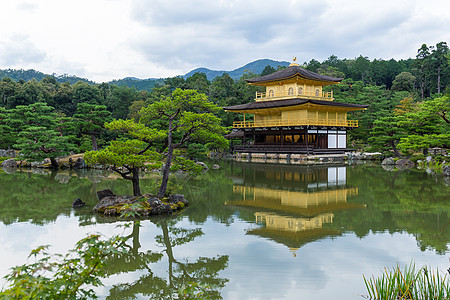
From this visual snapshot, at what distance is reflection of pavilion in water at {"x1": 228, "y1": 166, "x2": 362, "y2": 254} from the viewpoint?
8923 mm

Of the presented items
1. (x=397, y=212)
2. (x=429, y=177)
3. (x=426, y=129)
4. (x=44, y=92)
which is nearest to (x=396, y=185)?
(x=429, y=177)

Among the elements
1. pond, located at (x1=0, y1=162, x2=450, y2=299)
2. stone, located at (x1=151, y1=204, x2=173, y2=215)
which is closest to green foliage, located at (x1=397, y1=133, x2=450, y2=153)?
pond, located at (x1=0, y1=162, x2=450, y2=299)

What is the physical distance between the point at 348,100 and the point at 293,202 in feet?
99.4

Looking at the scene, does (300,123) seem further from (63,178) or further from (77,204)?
(77,204)

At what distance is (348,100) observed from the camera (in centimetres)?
3988

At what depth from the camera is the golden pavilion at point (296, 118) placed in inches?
1192

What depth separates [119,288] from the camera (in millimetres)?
5887

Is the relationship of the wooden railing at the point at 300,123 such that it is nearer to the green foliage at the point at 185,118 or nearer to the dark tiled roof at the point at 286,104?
the dark tiled roof at the point at 286,104

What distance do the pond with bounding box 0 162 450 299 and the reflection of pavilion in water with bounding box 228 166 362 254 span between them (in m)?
0.04

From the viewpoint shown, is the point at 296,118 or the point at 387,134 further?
the point at 296,118

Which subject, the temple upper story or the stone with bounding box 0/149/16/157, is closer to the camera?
the stone with bounding box 0/149/16/157

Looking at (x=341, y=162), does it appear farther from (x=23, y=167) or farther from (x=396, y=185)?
(x=23, y=167)

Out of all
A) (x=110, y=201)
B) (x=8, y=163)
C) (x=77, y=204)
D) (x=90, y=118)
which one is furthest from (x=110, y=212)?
(x=8, y=163)

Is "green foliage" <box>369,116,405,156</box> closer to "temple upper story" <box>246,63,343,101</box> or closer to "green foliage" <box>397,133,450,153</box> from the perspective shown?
"green foliage" <box>397,133,450,153</box>
